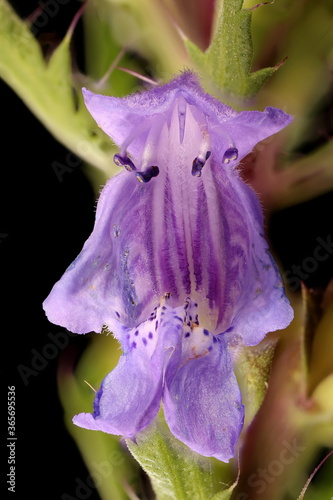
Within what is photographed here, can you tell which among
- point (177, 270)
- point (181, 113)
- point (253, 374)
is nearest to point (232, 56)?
point (181, 113)

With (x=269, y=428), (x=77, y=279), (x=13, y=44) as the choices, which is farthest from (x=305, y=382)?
(x=13, y=44)

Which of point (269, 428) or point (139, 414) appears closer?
point (139, 414)

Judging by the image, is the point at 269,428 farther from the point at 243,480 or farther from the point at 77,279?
the point at 77,279

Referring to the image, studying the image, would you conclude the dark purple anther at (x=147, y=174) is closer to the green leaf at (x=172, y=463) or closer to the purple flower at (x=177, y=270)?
the purple flower at (x=177, y=270)

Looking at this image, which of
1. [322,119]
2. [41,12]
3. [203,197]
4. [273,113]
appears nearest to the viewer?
[273,113]

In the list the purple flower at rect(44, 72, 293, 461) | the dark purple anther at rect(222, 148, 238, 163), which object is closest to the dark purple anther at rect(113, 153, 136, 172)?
the purple flower at rect(44, 72, 293, 461)
